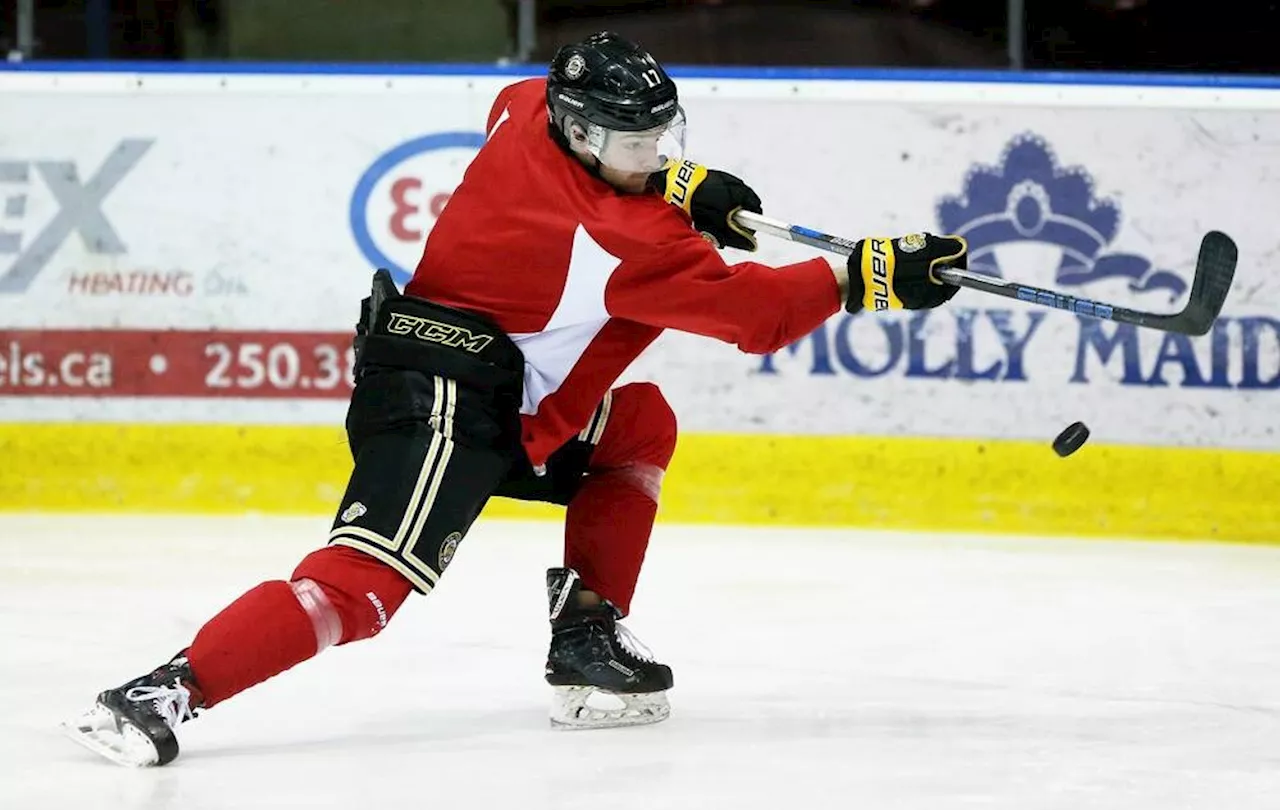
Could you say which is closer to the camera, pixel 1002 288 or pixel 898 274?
pixel 898 274

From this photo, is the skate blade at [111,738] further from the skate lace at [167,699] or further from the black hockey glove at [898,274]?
the black hockey glove at [898,274]

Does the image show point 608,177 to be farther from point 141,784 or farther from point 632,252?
point 141,784

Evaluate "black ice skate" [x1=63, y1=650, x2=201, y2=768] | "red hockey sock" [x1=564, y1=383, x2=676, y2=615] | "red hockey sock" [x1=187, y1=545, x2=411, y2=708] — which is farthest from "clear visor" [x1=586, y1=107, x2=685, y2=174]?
"black ice skate" [x1=63, y1=650, x2=201, y2=768]

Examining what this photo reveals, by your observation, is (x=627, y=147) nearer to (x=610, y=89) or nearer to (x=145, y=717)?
(x=610, y=89)

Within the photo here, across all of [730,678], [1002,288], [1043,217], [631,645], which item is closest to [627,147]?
[1002,288]

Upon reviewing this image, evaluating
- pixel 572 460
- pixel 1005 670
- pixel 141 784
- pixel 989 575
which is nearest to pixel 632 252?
pixel 572 460

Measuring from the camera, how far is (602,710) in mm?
3033

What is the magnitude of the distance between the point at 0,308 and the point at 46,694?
2390mm

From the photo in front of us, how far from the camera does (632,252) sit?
2.69m

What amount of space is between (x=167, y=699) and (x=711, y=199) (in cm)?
114

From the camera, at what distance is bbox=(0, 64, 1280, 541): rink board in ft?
16.5

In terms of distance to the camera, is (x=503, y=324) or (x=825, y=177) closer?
(x=503, y=324)

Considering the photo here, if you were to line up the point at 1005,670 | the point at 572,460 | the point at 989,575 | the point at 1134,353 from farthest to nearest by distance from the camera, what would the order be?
1. the point at 1134,353
2. the point at 989,575
3. the point at 1005,670
4. the point at 572,460

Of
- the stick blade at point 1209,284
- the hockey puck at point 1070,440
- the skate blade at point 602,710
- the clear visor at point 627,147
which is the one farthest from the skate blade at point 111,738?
the stick blade at point 1209,284
